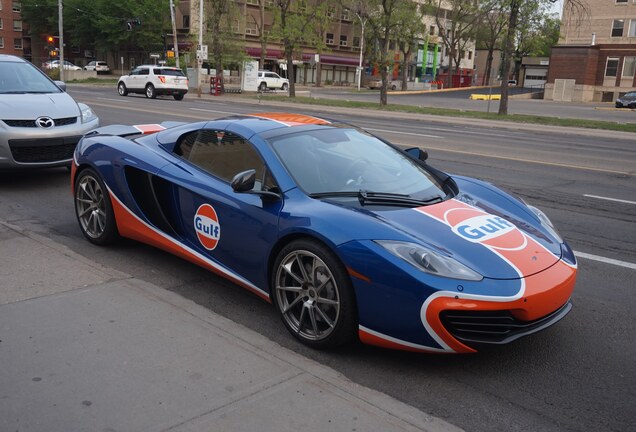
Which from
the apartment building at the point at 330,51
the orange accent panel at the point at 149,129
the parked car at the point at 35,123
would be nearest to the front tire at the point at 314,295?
the orange accent panel at the point at 149,129

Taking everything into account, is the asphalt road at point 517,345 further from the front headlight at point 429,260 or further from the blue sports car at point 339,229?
the front headlight at point 429,260

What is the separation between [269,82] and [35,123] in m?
45.0

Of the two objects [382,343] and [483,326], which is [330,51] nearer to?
[382,343]

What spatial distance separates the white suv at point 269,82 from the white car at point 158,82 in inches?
614

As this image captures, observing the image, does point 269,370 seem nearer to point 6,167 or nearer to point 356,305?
point 356,305

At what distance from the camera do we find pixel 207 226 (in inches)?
179

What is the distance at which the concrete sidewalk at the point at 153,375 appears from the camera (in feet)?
9.75

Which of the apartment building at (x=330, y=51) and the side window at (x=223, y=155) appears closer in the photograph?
the side window at (x=223, y=155)

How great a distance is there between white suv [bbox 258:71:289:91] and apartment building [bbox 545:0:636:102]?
30031 mm

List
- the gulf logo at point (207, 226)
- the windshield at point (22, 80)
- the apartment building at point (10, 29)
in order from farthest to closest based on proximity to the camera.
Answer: the apartment building at point (10, 29)
the windshield at point (22, 80)
the gulf logo at point (207, 226)

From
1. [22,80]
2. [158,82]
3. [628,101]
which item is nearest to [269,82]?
[158,82]

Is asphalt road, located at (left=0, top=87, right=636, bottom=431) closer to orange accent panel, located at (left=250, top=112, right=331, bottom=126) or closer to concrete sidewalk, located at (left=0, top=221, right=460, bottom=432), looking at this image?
concrete sidewalk, located at (left=0, top=221, right=460, bottom=432)

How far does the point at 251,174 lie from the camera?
164 inches

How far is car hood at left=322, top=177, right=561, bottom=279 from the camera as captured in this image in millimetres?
3562
